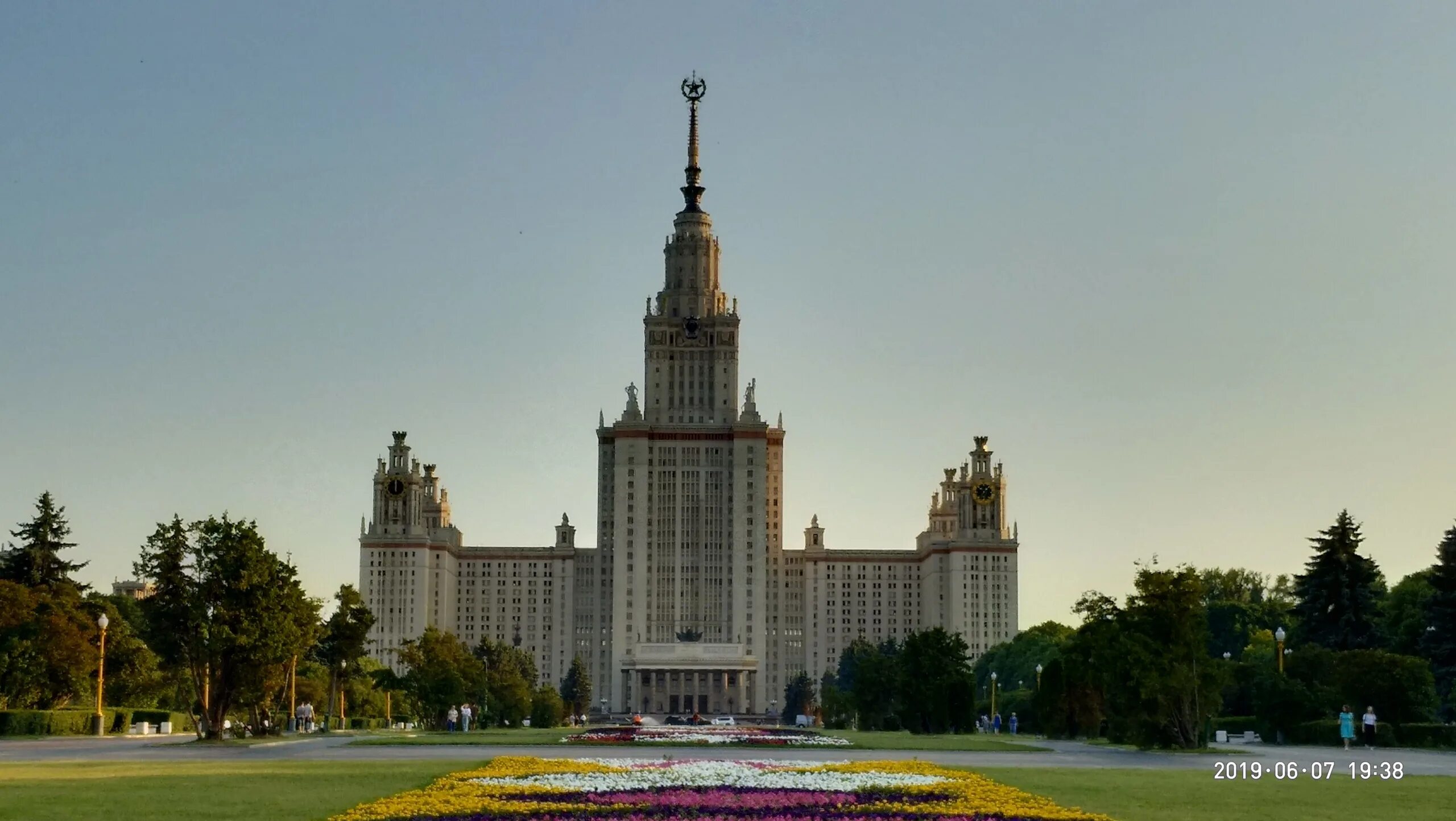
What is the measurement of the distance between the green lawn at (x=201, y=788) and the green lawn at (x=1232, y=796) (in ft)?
39.0

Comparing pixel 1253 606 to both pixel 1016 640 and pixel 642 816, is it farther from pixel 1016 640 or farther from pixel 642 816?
pixel 642 816

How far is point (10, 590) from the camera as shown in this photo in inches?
3059

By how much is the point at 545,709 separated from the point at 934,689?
29.6 meters

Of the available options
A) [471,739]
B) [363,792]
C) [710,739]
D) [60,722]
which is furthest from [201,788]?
[60,722]

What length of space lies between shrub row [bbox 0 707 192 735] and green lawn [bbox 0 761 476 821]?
22.5 meters

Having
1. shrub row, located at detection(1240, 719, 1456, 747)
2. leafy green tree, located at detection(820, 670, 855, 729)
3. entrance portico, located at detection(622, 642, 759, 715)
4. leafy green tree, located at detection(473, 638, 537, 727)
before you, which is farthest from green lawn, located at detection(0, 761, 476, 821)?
entrance portico, located at detection(622, 642, 759, 715)

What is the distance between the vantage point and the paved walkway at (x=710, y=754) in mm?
42031

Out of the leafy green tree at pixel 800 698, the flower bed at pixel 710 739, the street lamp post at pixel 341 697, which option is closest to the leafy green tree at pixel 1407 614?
the flower bed at pixel 710 739

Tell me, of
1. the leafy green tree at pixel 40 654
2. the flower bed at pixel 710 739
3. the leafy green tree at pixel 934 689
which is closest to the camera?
the flower bed at pixel 710 739

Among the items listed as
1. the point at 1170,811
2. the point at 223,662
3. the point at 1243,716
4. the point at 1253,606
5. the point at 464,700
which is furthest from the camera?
the point at 1253,606

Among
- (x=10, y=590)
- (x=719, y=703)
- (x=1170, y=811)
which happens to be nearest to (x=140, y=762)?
(x=1170, y=811)

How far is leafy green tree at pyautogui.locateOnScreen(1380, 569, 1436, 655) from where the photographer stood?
85.1 meters

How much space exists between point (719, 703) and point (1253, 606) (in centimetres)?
6008

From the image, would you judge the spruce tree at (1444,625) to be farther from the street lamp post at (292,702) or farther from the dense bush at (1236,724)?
the street lamp post at (292,702)
